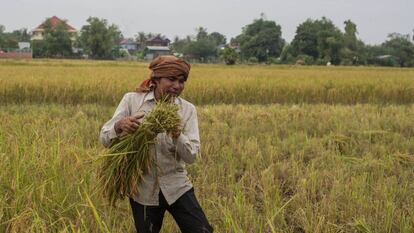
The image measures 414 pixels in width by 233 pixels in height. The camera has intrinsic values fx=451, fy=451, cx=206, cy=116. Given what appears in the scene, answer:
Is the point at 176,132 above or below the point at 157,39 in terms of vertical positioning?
below

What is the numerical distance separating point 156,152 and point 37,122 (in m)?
4.40

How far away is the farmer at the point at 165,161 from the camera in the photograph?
7.47 feet

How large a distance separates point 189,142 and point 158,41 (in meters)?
93.4

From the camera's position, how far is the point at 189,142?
2.18 meters

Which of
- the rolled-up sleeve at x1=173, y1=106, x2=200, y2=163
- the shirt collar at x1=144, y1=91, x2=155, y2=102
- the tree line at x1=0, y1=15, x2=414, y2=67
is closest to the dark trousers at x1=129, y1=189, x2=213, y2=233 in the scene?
the rolled-up sleeve at x1=173, y1=106, x2=200, y2=163

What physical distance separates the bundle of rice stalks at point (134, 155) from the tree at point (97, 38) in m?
59.2

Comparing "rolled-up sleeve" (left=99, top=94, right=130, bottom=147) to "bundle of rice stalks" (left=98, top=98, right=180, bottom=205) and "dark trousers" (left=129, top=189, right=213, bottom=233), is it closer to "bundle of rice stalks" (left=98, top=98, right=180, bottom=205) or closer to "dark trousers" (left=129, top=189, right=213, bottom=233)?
"bundle of rice stalks" (left=98, top=98, right=180, bottom=205)

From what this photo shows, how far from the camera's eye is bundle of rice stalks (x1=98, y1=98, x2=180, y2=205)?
2066 millimetres

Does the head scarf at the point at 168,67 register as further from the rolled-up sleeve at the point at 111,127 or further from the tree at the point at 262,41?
the tree at the point at 262,41

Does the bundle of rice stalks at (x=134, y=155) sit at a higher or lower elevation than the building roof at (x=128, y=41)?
lower

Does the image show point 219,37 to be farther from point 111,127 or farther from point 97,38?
point 111,127

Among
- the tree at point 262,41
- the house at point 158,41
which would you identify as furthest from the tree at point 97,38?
the house at point 158,41

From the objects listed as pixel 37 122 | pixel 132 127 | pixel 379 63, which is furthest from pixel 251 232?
pixel 379 63

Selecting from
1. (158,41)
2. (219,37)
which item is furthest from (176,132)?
(219,37)
